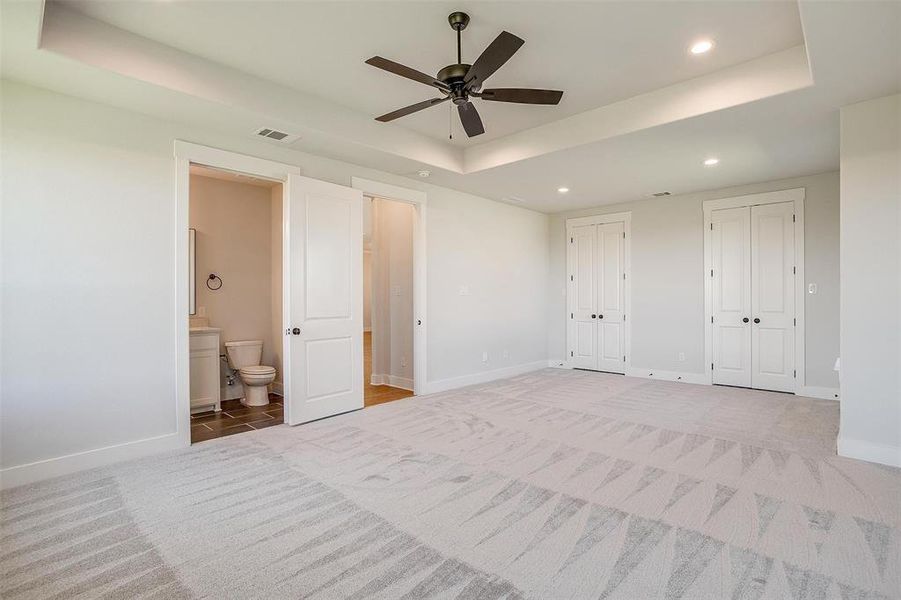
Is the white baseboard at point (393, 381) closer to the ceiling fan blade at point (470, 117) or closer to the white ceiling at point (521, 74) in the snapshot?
the white ceiling at point (521, 74)

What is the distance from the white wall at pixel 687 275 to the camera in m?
5.23

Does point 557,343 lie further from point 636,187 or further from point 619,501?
point 619,501

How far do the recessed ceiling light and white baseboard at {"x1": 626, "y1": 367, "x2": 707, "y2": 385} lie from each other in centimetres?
441

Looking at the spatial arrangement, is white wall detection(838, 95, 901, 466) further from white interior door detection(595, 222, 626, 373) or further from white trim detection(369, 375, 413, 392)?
white trim detection(369, 375, 413, 392)

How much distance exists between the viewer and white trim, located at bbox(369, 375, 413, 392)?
5969 mm

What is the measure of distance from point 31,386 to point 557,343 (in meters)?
6.50

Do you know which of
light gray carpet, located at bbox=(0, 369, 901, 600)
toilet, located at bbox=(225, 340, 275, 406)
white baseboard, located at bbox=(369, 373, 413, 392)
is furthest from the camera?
white baseboard, located at bbox=(369, 373, 413, 392)

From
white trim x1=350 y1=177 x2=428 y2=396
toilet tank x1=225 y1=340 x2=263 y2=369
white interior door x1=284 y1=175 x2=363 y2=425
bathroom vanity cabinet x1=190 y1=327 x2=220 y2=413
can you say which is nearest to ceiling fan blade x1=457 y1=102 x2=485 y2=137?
white interior door x1=284 y1=175 x2=363 y2=425

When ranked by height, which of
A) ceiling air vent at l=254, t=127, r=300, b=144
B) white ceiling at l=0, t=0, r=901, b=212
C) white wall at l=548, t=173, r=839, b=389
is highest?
white ceiling at l=0, t=0, r=901, b=212

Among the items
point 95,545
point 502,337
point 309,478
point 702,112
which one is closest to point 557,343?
point 502,337

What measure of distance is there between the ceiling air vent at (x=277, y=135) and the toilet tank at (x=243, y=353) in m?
2.47

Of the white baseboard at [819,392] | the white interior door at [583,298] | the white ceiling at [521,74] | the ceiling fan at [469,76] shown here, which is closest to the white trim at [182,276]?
the white ceiling at [521,74]

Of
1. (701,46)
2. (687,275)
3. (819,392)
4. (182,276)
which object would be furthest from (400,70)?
(819,392)

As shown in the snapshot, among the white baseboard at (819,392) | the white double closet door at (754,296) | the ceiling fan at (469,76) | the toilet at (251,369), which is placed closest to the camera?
the ceiling fan at (469,76)
